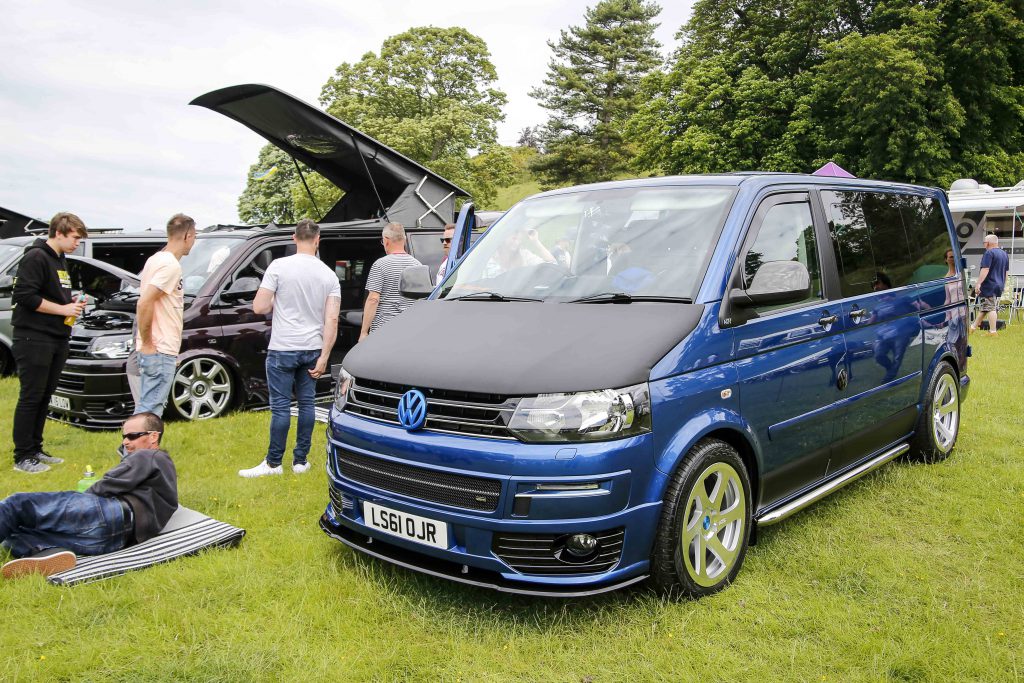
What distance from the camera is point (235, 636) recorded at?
133 inches

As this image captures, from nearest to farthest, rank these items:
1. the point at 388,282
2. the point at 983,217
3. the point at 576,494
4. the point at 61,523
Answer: the point at 576,494 → the point at 61,523 → the point at 388,282 → the point at 983,217

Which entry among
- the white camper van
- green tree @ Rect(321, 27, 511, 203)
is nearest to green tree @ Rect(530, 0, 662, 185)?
green tree @ Rect(321, 27, 511, 203)

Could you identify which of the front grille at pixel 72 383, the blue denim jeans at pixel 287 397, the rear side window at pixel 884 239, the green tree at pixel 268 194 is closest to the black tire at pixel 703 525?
the rear side window at pixel 884 239

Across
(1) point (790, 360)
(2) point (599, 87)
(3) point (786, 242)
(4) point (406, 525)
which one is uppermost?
(2) point (599, 87)

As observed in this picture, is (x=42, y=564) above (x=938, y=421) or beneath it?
beneath

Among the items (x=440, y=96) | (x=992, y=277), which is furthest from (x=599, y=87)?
(x=992, y=277)

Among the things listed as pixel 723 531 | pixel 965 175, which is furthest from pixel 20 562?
pixel 965 175

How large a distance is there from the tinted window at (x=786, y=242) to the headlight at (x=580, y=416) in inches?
44.3

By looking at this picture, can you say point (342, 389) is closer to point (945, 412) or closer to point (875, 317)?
point (875, 317)

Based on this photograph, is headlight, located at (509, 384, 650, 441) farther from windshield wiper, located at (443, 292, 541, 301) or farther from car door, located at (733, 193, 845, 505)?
windshield wiper, located at (443, 292, 541, 301)

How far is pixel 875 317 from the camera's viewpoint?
4.89 metres

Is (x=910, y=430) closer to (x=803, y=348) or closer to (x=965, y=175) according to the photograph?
(x=803, y=348)

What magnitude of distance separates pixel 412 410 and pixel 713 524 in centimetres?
152

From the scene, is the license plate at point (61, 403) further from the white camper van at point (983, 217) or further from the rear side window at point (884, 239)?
the white camper van at point (983, 217)
